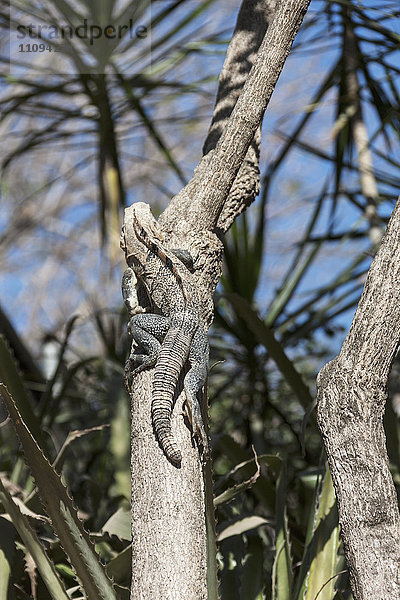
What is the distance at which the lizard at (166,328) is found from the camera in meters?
0.96

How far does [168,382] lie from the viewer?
979 millimetres

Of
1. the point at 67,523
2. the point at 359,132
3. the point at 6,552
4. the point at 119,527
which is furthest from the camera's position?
the point at 359,132

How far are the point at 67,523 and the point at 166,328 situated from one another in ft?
1.12

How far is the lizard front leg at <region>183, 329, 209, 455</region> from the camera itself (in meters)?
0.96

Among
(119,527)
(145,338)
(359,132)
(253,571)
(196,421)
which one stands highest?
(359,132)

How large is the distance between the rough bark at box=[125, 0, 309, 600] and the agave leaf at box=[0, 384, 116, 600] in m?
0.17

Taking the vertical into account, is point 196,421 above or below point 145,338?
below

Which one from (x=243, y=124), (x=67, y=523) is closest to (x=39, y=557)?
(x=67, y=523)

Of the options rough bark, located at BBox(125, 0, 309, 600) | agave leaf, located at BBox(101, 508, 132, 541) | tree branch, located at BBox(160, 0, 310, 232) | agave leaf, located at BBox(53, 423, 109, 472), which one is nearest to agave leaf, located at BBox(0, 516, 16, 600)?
agave leaf, located at BBox(53, 423, 109, 472)

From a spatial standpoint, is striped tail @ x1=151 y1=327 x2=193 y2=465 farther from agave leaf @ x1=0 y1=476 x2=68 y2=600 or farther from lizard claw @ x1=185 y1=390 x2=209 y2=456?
agave leaf @ x1=0 y1=476 x2=68 y2=600

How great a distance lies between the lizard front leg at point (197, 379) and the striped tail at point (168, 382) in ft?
0.06

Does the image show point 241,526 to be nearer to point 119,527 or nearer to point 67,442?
point 119,527

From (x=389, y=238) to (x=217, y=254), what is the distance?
13.3 inches

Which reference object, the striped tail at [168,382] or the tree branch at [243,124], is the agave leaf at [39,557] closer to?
the striped tail at [168,382]
